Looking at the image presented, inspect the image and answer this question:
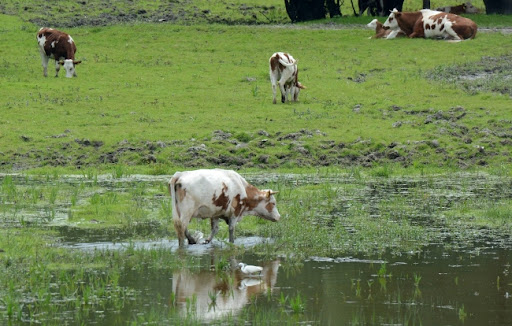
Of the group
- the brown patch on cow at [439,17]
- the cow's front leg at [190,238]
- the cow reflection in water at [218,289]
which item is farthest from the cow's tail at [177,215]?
the brown patch on cow at [439,17]

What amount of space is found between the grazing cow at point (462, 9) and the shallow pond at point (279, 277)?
28.8 meters

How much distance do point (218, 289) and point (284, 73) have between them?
16.5 meters

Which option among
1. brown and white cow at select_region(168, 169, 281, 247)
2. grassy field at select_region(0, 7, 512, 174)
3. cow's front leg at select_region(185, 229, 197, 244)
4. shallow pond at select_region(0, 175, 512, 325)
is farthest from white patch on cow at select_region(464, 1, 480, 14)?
cow's front leg at select_region(185, 229, 197, 244)

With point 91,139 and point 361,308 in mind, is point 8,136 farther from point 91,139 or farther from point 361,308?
point 361,308

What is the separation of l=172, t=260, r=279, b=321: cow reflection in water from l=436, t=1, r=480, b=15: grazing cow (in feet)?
112

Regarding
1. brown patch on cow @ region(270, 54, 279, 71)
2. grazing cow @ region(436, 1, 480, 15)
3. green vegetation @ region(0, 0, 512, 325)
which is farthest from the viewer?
grazing cow @ region(436, 1, 480, 15)

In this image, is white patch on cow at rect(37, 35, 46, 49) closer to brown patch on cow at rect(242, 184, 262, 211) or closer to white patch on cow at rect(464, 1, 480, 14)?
brown patch on cow at rect(242, 184, 262, 211)

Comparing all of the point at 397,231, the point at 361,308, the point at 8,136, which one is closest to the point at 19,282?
the point at 361,308

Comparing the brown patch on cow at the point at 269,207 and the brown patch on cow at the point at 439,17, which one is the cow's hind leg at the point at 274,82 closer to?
the brown patch on cow at the point at 439,17

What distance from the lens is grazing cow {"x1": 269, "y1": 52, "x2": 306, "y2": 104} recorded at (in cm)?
2723

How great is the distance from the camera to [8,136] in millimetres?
23703

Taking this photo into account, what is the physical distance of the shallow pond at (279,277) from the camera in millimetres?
10109

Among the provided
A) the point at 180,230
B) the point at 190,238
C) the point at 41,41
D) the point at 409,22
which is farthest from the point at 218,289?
the point at 409,22

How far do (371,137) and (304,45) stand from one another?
13604 millimetres
